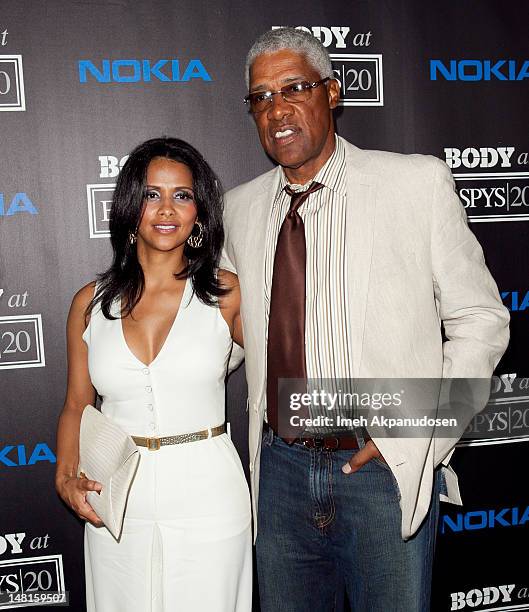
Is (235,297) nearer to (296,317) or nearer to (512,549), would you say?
(296,317)

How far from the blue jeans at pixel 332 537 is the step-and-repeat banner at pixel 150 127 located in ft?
2.74

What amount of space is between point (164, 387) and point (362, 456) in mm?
635

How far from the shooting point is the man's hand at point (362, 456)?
1907 millimetres

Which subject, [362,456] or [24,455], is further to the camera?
[24,455]

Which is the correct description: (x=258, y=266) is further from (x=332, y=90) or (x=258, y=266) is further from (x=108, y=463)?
(x=108, y=463)

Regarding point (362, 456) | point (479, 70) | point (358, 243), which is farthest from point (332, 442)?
point (479, 70)

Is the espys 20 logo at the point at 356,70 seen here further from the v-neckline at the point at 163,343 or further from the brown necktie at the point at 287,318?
the v-neckline at the point at 163,343


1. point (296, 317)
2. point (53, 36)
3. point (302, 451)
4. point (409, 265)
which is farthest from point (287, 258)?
point (53, 36)

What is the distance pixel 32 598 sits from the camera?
286 cm

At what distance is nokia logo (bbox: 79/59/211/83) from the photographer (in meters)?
2.66

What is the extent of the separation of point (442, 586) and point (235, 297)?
73.0 inches

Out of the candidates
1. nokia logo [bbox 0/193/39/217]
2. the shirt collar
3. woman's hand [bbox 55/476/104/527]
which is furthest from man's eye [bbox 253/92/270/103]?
woman's hand [bbox 55/476/104/527]

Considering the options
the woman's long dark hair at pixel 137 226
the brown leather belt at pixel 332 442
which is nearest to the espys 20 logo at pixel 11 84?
the woman's long dark hair at pixel 137 226

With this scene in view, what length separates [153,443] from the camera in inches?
80.0
